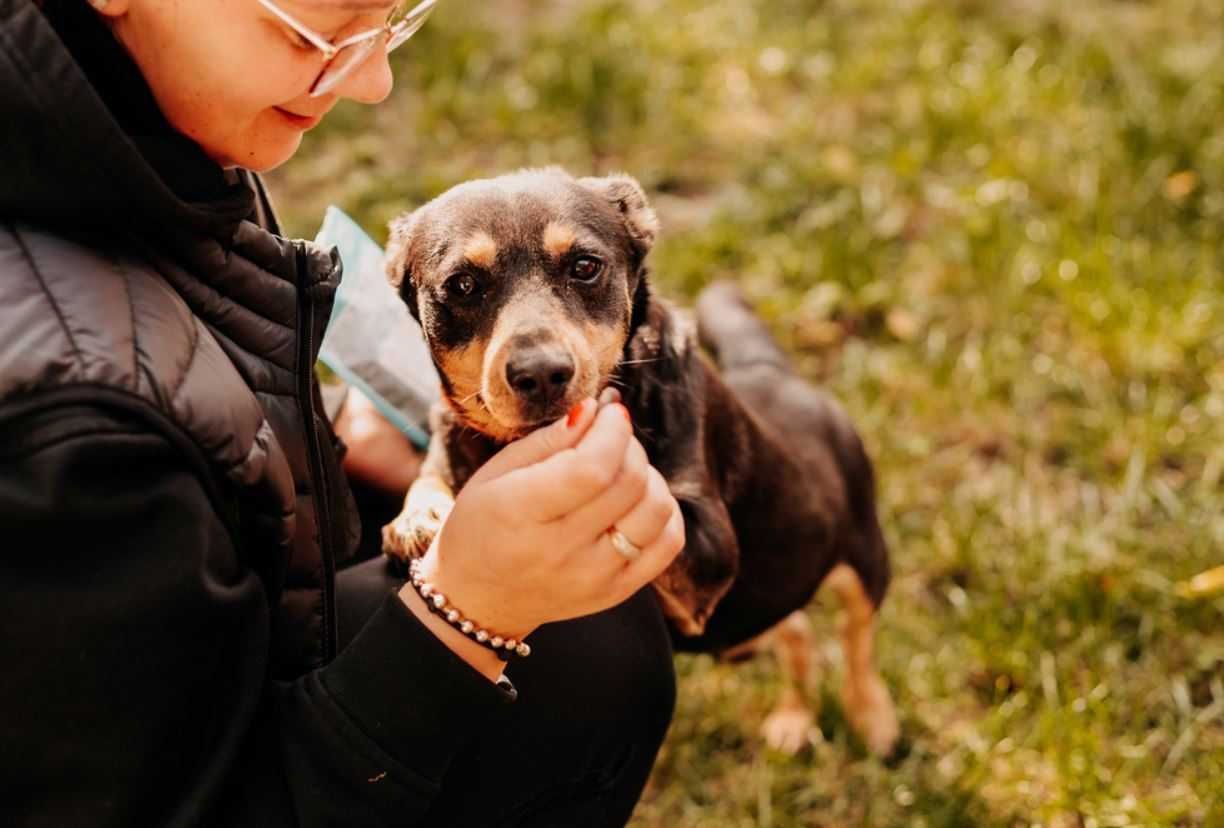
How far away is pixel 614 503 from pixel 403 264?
1.00 meters

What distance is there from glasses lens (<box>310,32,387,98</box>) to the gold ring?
0.69 metres

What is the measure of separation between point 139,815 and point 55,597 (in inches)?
11.6

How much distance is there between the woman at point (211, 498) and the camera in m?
1.26

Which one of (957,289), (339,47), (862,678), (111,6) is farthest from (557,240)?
(957,289)

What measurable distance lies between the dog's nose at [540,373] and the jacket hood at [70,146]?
561 millimetres

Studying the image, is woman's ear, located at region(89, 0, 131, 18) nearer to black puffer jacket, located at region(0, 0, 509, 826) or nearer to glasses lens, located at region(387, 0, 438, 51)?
black puffer jacket, located at region(0, 0, 509, 826)

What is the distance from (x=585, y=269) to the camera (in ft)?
6.98

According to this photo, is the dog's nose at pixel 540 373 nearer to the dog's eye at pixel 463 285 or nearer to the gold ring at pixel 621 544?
the dog's eye at pixel 463 285

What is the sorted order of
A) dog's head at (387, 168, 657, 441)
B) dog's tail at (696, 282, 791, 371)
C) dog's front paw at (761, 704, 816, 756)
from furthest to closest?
dog's tail at (696, 282, 791, 371) < dog's front paw at (761, 704, 816, 756) < dog's head at (387, 168, 657, 441)

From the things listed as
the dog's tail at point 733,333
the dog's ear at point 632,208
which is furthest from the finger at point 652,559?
the dog's tail at point 733,333

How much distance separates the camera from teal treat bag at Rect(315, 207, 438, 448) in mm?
2504

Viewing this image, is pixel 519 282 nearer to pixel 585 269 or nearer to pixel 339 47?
pixel 585 269

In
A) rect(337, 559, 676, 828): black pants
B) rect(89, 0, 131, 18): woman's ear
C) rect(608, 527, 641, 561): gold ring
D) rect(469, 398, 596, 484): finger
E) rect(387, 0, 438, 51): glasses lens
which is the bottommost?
rect(337, 559, 676, 828): black pants

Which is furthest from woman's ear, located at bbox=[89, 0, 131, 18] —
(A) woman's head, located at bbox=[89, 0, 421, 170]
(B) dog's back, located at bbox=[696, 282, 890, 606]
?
(B) dog's back, located at bbox=[696, 282, 890, 606]
